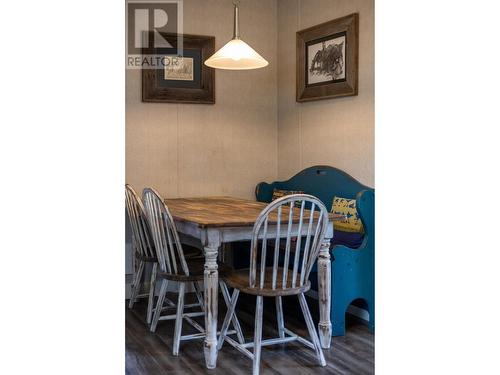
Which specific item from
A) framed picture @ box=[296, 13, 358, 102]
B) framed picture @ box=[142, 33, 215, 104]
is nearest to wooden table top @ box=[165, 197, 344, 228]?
framed picture @ box=[142, 33, 215, 104]

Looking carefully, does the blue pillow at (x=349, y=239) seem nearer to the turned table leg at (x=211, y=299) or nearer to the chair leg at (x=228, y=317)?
the chair leg at (x=228, y=317)

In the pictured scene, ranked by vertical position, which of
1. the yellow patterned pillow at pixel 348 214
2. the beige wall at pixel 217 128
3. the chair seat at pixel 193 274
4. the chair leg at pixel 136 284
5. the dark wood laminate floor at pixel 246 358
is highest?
the beige wall at pixel 217 128

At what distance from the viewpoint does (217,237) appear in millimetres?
3012

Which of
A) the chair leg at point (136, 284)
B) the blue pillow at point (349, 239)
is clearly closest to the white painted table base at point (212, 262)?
the blue pillow at point (349, 239)

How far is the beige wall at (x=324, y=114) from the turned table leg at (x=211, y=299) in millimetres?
1531

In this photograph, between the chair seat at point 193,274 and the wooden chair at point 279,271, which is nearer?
the wooden chair at point 279,271

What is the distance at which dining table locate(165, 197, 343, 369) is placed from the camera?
2.99 meters

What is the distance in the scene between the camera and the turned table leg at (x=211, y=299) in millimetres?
2982

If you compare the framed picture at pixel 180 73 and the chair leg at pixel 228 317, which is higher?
the framed picture at pixel 180 73

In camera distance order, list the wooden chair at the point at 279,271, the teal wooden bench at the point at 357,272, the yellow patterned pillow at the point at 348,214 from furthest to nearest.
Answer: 1. the yellow patterned pillow at the point at 348,214
2. the teal wooden bench at the point at 357,272
3. the wooden chair at the point at 279,271

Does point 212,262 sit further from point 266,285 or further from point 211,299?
point 266,285
